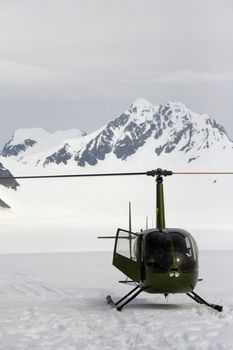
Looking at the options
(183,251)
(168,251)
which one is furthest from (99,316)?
(183,251)

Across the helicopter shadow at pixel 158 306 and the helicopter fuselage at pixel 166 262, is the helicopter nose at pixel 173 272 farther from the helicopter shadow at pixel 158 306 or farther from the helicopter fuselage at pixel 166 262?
the helicopter shadow at pixel 158 306

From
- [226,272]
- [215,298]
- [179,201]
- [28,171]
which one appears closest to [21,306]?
[215,298]

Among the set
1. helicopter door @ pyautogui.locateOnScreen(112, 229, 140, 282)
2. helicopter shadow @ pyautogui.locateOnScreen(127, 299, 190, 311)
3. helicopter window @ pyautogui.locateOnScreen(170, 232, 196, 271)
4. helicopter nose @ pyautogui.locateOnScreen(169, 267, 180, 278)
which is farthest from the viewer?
helicopter shadow @ pyautogui.locateOnScreen(127, 299, 190, 311)

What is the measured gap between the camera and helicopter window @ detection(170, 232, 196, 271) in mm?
14398

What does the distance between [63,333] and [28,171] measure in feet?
493

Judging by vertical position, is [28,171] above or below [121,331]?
above

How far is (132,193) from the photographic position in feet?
474

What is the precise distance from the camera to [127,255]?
16.3 metres

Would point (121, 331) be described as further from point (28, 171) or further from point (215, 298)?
point (28, 171)

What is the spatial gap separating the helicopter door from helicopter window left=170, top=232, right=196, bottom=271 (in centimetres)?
128

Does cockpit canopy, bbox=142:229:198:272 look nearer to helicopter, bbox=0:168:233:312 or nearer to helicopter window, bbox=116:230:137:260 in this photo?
helicopter, bbox=0:168:233:312

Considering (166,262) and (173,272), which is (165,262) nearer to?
(166,262)

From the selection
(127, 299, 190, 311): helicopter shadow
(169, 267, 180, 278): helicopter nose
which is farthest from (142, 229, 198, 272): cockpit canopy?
(127, 299, 190, 311): helicopter shadow

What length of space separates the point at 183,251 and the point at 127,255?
7.46ft
